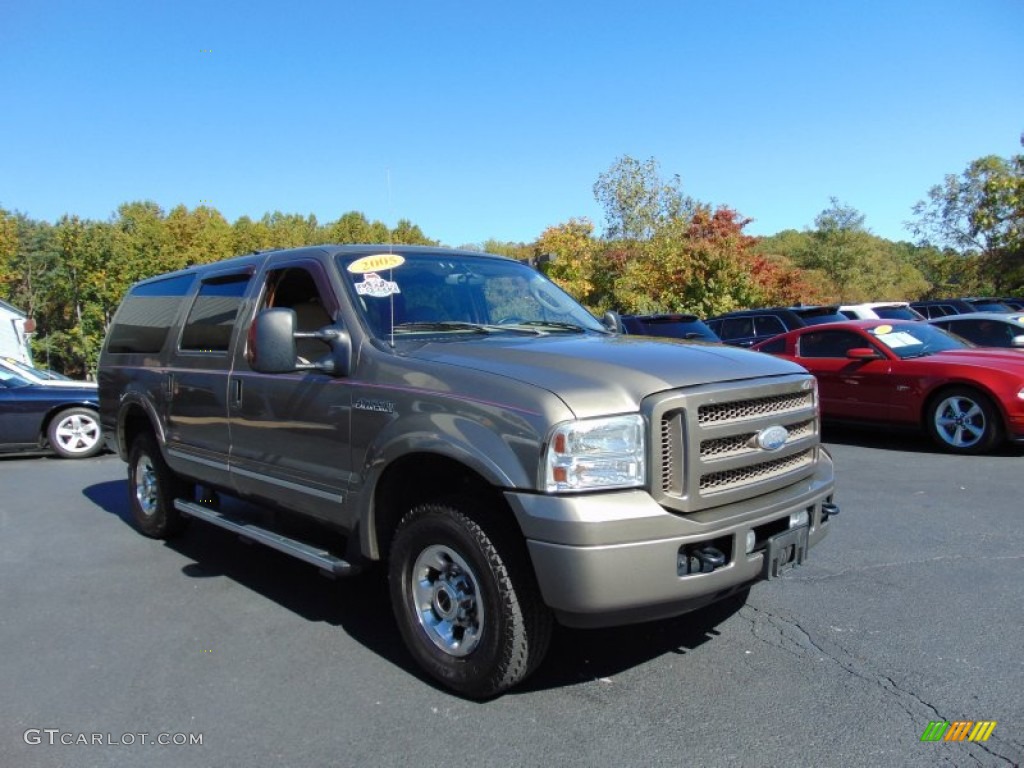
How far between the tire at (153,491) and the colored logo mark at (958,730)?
16.3 feet

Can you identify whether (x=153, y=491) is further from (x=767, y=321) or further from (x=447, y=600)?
(x=767, y=321)

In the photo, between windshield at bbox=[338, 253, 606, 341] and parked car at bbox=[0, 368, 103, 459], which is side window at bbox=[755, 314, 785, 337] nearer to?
windshield at bbox=[338, 253, 606, 341]

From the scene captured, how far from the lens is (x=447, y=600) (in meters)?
3.33

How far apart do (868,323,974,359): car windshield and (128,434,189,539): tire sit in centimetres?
794

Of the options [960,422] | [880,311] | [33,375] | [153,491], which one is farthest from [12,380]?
[880,311]

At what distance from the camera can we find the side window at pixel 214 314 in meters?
4.73

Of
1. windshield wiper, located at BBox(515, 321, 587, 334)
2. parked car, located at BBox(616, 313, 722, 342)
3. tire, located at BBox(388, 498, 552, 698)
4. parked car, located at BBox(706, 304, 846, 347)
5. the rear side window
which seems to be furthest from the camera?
parked car, located at BBox(706, 304, 846, 347)

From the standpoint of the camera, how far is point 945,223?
3434cm

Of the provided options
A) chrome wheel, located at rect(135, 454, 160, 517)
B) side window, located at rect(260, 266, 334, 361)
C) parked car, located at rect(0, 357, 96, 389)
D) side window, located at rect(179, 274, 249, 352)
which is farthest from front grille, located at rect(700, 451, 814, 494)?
parked car, located at rect(0, 357, 96, 389)

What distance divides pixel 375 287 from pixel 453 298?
45 centimetres

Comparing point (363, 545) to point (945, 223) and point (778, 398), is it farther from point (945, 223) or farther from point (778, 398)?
point (945, 223)

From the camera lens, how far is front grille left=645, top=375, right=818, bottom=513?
288 centimetres

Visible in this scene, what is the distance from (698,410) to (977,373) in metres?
6.63

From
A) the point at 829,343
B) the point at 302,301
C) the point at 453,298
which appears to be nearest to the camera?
the point at 453,298
